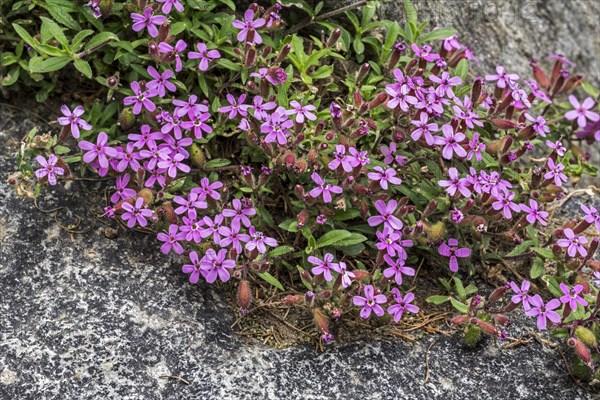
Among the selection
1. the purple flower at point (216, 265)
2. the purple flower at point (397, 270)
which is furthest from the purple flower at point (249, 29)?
the purple flower at point (397, 270)

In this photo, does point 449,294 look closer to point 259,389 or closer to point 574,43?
point 259,389

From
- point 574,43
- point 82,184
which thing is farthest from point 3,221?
point 574,43

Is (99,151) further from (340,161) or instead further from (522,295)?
(522,295)

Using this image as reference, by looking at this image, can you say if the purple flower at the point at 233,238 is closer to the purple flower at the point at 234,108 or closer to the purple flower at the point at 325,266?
the purple flower at the point at 325,266

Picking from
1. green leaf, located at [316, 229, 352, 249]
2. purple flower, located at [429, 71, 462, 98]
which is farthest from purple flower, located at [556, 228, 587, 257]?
green leaf, located at [316, 229, 352, 249]

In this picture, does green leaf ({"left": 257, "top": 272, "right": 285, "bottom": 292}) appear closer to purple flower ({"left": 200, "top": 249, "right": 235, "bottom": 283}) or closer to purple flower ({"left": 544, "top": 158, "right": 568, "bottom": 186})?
purple flower ({"left": 200, "top": 249, "right": 235, "bottom": 283})

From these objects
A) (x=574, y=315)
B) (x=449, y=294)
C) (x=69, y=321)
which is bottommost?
(x=69, y=321)

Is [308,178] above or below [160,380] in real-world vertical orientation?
above
